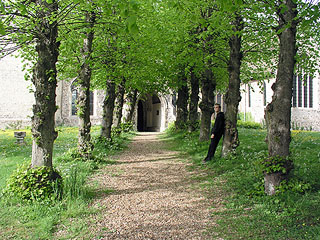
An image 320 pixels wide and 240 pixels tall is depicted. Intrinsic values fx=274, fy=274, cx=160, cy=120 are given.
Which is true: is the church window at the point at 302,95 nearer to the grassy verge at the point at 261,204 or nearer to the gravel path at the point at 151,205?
the grassy verge at the point at 261,204

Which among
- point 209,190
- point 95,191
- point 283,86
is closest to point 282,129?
point 283,86

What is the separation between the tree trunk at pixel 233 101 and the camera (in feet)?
28.6

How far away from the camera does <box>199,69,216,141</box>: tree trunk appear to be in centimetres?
1190

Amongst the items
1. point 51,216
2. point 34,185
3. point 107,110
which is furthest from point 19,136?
point 51,216

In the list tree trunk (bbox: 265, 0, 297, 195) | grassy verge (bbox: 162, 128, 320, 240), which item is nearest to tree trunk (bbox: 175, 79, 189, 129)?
grassy verge (bbox: 162, 128, 320, 240)

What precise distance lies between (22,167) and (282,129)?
522 cm

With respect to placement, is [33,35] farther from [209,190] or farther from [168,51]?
[168,51]

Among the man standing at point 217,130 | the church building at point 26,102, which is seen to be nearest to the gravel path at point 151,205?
the man standing at point 217,130

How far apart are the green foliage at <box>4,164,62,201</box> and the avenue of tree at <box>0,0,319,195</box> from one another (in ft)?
0.85

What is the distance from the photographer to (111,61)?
1052 centimetres

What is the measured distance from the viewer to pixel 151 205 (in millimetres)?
5262

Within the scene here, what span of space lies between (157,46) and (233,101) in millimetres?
4177

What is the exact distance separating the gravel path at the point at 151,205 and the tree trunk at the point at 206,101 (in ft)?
12.5

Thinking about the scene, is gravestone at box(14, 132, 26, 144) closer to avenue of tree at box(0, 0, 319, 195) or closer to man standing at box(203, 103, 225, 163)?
avenue of tree at box(0, 0, 319, 195)
